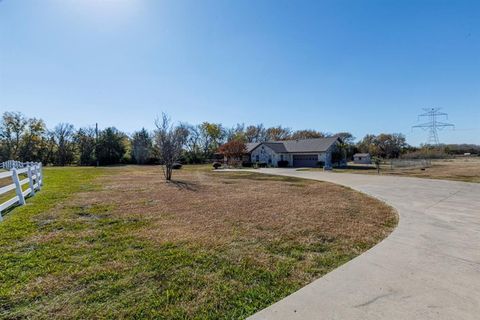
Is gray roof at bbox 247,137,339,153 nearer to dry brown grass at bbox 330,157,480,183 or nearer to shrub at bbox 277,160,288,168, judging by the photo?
Answer: shrub at bbox 277,160,288,168

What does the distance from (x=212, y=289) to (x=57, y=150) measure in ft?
179

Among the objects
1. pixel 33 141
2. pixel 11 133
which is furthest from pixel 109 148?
pixel 11 133

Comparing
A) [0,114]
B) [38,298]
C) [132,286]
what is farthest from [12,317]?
[0,114]

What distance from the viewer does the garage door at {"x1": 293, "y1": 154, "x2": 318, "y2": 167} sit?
119 ft

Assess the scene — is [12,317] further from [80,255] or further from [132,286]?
[80,255]

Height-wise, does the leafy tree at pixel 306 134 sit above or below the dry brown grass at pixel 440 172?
above

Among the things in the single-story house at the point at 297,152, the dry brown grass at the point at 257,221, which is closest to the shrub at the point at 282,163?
the single-story house at the point at 297,152

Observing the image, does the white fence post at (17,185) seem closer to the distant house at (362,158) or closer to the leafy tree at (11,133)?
the leafy tree at (11,133)

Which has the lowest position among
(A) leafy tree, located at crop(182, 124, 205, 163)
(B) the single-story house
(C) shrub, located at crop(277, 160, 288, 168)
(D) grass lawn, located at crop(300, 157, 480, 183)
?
(D) grass lawn, located at crop(300, 157, 480, 183)

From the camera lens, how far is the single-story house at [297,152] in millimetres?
35847

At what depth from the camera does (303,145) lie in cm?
3878

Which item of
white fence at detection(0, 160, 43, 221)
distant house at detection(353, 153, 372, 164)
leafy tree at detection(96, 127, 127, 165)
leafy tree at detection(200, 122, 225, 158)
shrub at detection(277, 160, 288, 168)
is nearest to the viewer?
white fence at detection(0, 160, 43, 221)

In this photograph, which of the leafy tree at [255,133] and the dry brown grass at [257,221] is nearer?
the dry brown grass at [257,221]

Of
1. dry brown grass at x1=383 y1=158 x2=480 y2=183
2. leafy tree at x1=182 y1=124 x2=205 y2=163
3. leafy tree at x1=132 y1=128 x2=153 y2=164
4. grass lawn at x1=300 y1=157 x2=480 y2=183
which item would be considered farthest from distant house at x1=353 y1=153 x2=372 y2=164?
leafy tree at x1=132 y1=128 x2=153 y2=164
